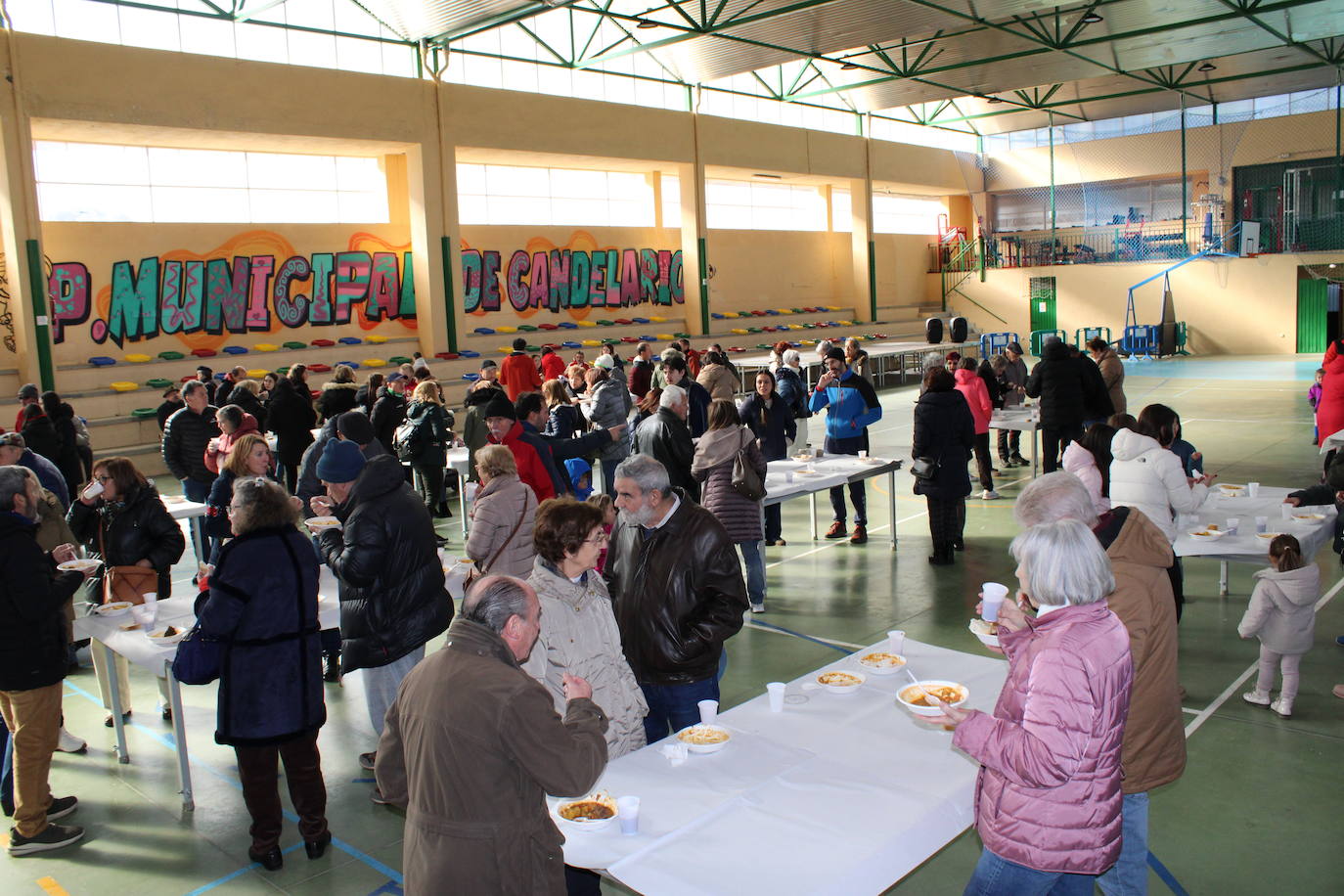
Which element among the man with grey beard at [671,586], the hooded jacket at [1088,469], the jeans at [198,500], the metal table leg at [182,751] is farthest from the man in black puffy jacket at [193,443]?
the hooded jacket at [1088,469]

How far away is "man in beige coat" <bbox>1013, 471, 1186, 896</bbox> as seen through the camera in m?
3.08

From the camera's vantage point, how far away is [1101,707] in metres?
2.49

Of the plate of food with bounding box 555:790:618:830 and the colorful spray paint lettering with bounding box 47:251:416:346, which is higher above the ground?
the colorful spray paint lettering with bounding box 47:251:416:346

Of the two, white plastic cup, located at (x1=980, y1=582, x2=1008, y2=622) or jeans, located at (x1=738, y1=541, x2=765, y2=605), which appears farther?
jeans, located at (x1=738, y1=541, x2=765, y2=605)

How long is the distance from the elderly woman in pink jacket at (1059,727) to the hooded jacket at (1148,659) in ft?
1.73

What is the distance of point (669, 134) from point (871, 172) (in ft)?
27.3

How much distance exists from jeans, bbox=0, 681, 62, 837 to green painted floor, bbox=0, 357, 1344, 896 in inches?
7.5

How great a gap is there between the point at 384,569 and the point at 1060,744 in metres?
3.00

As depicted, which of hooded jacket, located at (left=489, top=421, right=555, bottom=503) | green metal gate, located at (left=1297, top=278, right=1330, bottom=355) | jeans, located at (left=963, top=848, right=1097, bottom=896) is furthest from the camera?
green metal gate, located at (left=1297, top=278, right=1330, bottom=355)

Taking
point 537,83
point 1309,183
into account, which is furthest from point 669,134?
point 1309,183

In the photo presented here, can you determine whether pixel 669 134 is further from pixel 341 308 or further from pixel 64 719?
pixel 64 719

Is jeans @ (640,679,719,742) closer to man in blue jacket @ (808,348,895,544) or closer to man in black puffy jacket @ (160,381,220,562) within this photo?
man in blue jacket @ (808,348,895,544)

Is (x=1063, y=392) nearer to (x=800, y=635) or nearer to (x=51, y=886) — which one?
(x=800, y=635)

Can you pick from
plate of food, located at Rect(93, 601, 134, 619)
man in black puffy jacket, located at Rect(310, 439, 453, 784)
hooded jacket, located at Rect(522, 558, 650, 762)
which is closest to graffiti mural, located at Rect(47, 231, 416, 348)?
plate of food, located at Rect(93, 601, 134, 619)
